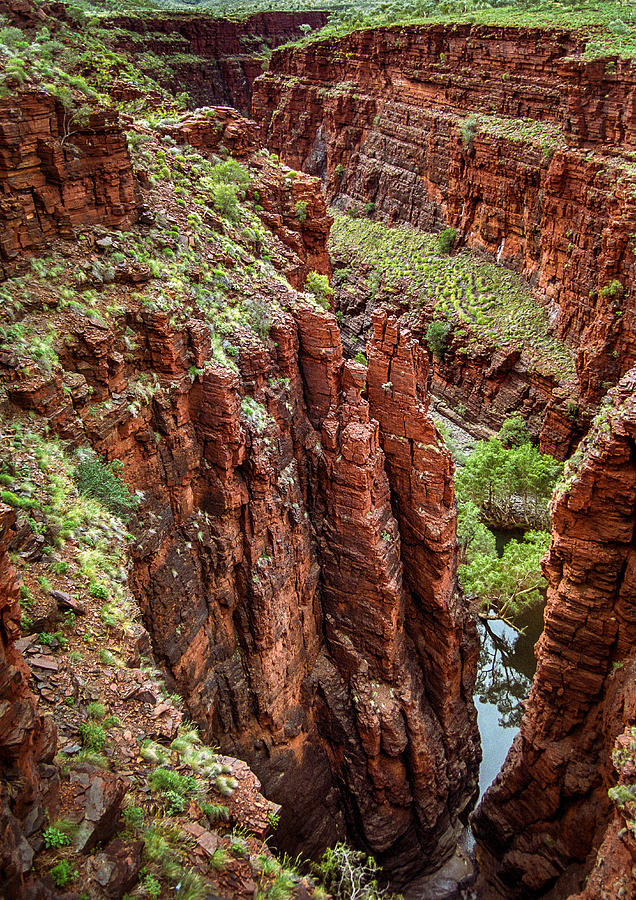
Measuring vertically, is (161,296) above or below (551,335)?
above

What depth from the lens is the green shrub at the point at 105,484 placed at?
52.2 ft

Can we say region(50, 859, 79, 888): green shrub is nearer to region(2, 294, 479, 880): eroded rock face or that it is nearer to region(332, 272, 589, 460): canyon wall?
region(2, 294, 479, 880): eroded rock face

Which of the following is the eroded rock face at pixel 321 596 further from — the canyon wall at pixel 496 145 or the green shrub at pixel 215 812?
the canyon wall at pixel 496 145

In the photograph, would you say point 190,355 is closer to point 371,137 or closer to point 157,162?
point 157,162

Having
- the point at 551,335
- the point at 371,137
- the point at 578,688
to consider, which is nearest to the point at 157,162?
the point at 578,688

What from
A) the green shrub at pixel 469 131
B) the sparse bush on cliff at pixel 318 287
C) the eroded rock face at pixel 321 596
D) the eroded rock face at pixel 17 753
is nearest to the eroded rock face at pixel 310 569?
the eroded rock face at pixel 321 596

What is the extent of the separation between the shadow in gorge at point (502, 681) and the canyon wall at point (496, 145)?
56.8ft

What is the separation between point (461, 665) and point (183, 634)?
11.9m

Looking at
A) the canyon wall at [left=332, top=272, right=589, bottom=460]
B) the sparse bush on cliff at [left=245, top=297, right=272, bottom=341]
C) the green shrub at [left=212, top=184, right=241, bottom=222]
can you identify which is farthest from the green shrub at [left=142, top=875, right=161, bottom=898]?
the canyon wall at [left=332, top=272, right=589, bottom=460]

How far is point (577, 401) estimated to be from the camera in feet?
156

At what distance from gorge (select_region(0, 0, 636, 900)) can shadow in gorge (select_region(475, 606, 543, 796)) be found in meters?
5.53

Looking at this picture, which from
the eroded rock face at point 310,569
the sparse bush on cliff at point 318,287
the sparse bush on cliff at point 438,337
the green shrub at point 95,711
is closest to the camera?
the green shrub at point 95,711

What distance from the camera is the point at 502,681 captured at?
37.8 meters

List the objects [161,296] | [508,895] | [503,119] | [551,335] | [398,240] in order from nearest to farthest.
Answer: [161,296]
[508,895]
[551,335]
[503,119]
[398,240]
